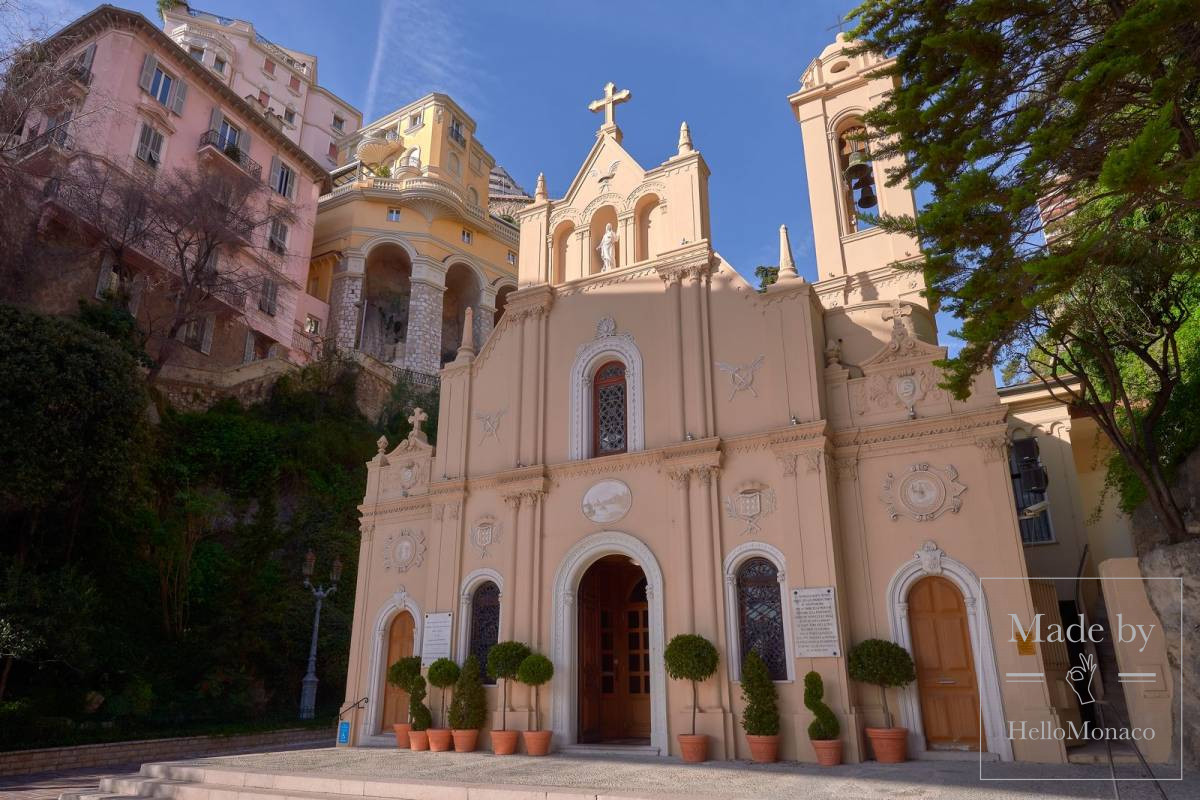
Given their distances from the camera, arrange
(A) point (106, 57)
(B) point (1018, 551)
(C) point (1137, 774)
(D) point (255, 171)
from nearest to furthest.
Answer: (C) point (1137, 774) → (B) point (1018, 551) → (A) point (106, 57) → (D) point (255, 171)

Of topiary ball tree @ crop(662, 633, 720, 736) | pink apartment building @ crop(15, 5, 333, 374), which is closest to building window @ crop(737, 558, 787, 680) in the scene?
topiary ball tree @ crop(662, 633, 720, 736)

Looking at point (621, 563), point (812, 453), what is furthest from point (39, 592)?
point (812, 453)

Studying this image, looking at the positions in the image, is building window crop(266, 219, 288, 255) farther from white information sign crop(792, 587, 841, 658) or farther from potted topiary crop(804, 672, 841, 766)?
potted topiary crop(804, 672, 841, 766)

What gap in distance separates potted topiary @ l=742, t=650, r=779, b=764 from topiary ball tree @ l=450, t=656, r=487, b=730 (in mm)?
4998

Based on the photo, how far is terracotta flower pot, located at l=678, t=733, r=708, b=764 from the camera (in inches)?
489

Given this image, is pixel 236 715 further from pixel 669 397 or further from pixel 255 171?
pixel 255 171

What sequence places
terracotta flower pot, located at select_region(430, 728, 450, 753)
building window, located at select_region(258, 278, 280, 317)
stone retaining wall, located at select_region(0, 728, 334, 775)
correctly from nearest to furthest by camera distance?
1. terracotta flower pot, located at select_region(430, 728, 450, 753)
2. stone retaining wall, located at select_region(0, 728, 334, 775)
3. building window, located at select_region(258, 278, 280, 317)

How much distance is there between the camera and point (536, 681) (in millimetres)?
14328

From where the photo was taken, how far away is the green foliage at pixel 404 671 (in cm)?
1575

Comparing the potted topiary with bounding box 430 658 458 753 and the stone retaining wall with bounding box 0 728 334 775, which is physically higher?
the potted topiary with bounding box 430 658 458 753

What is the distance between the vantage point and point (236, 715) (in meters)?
21.3

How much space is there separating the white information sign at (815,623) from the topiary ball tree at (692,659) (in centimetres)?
141

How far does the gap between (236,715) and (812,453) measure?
1710 cm

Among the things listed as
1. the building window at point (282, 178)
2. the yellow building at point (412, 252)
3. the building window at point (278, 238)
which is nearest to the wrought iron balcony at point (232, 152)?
the building window at point (282, 178)
